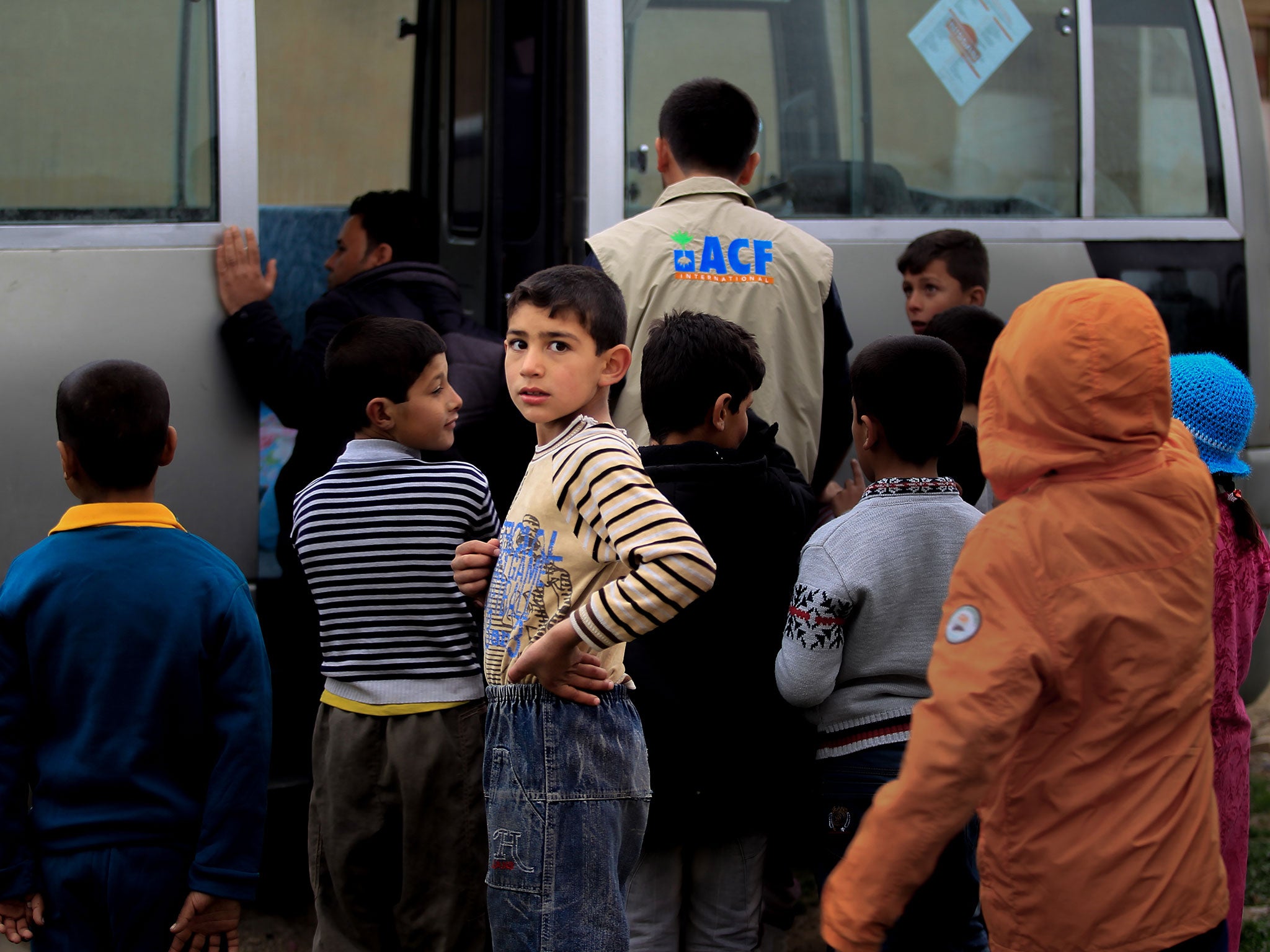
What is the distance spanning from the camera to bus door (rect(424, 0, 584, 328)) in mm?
3820

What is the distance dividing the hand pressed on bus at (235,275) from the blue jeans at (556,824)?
152 centimetres

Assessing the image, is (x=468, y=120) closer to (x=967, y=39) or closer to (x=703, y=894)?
(x=967, y=39)

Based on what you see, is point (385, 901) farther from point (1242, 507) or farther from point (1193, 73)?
point (1193, 73)

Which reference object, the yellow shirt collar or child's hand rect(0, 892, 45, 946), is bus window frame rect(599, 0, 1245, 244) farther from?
child's hand rect(0, 892, 45, 946)

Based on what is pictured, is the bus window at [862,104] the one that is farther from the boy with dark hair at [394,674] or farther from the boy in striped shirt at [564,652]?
the boy in striped shirt at [564,652]

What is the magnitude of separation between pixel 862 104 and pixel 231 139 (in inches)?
71.1

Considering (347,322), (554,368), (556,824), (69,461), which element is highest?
(347,322)

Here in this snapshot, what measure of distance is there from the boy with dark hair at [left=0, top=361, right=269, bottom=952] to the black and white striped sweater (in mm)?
241

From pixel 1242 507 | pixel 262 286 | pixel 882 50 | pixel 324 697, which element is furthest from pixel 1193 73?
pixel 324 697

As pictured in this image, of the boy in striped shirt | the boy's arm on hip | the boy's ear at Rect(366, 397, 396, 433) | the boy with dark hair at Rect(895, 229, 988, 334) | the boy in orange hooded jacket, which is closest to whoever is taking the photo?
the boy in orange hooded jacket

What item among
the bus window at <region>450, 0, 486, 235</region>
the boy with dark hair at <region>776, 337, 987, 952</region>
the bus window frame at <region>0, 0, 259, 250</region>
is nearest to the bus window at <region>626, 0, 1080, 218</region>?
the bus window at <region>450, 0, 486, 235</region>

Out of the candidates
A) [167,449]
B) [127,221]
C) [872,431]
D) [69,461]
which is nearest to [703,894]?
[872,431]

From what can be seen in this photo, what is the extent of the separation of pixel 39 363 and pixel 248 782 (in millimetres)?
1235

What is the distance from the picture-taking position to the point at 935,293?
3584mm
